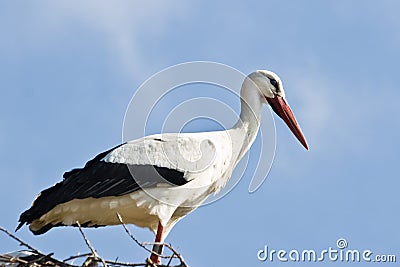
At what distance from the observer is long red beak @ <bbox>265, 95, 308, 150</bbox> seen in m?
8.87

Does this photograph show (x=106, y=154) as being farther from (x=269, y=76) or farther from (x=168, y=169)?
(x=269, y=76)

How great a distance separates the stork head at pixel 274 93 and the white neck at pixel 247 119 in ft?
0.18

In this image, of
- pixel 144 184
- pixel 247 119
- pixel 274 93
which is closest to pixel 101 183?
pixel 144 184

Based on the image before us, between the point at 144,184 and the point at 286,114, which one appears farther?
the point at 286,114

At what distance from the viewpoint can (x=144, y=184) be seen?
804 centimetres

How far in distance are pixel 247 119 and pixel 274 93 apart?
1.46 feet

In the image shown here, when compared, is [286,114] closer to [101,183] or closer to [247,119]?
[247,119]

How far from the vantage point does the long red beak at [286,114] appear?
8.87m

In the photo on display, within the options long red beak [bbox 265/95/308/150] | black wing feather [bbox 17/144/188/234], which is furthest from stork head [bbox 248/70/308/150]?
black wing feather [bbox 17/144/188/234]

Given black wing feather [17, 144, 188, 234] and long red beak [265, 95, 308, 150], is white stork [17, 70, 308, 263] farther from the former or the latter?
long red beak [265, 95, 308, 150]

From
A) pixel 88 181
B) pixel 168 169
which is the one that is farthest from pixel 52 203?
pixel 168 169

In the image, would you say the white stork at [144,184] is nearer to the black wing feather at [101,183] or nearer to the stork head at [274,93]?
the black wing feather at [101,183]

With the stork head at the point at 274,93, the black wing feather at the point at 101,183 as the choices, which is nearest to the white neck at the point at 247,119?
the stork head at the point at 274,93

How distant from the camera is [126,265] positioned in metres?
6.52
